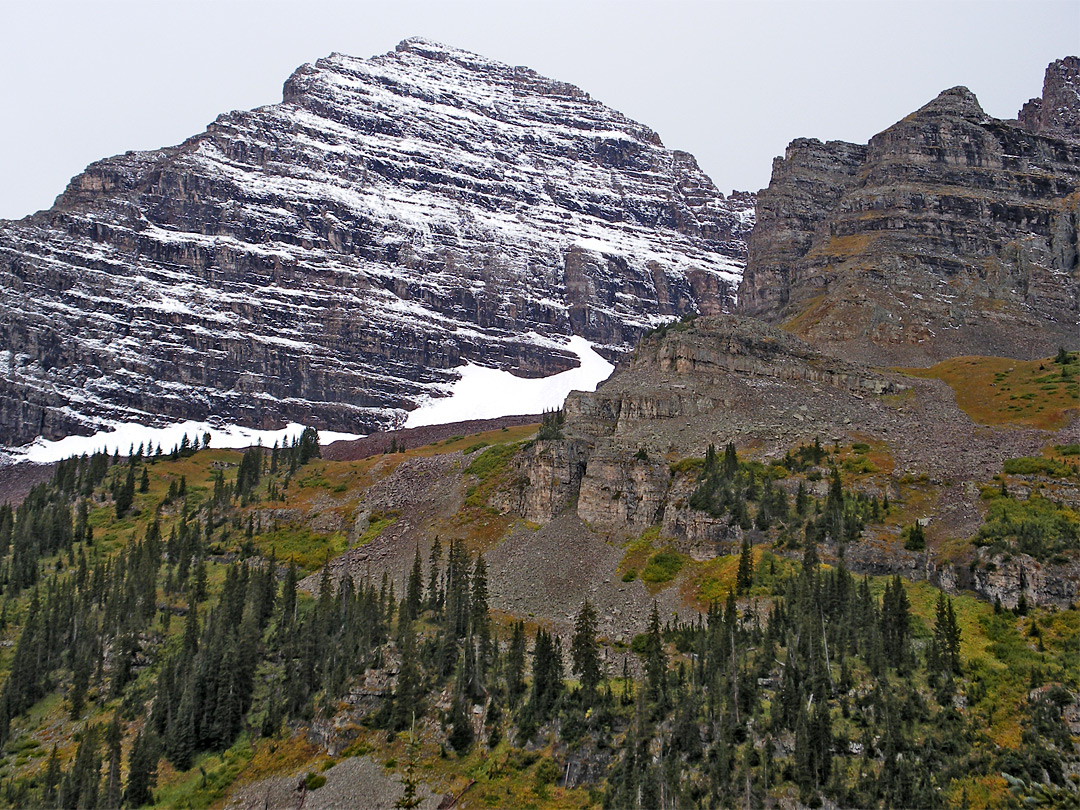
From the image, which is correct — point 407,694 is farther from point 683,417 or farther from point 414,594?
point 683,417

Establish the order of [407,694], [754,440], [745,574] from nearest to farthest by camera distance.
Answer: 1. [407,694]
2. [745,574]
3. [754,440]

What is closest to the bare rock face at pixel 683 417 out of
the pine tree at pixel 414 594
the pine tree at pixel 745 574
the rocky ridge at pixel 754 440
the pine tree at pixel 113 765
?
the rocky ridge at pixel 754 440

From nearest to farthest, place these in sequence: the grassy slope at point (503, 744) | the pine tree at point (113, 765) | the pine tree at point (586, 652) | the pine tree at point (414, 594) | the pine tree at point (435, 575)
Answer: the grassy slope at point (503, 744) → the pine tree at point (586, 652) → the pine tree at point (113, 765) → the pine tree at point (414, 594) → the pine tree at point (435, 575)

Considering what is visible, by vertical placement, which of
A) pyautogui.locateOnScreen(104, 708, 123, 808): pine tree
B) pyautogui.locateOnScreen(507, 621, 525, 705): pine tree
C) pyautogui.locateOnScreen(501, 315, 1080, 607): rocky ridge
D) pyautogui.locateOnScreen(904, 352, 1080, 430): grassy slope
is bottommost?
pyautogui.locateOnScreen(104, 708, 123, 808): pine tree

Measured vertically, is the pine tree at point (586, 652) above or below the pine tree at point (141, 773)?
above

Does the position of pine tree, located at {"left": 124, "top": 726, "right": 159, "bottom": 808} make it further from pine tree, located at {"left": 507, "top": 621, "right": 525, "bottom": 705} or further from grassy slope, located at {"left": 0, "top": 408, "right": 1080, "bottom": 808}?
pine tree, located at {"left": 507, "top": 621, "right": 525, "bottom": 705}

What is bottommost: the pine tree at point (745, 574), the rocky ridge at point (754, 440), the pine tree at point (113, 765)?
the pine tree at point (113, 765)

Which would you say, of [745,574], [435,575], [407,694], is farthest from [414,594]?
[745,574]

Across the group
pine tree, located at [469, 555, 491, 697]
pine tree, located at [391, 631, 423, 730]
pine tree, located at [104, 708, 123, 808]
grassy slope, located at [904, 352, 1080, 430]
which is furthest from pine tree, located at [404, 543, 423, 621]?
grassy slope, located at [904, 352, 1080, 430]

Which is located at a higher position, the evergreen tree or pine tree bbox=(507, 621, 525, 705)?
the evergreen tree

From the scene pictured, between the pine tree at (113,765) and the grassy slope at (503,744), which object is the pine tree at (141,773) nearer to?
the pine tree at (113,765)

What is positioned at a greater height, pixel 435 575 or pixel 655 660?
pixel 435 575

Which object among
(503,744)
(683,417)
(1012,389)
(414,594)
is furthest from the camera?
(1012,389)

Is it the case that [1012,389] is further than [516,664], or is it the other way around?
[1012,389]
